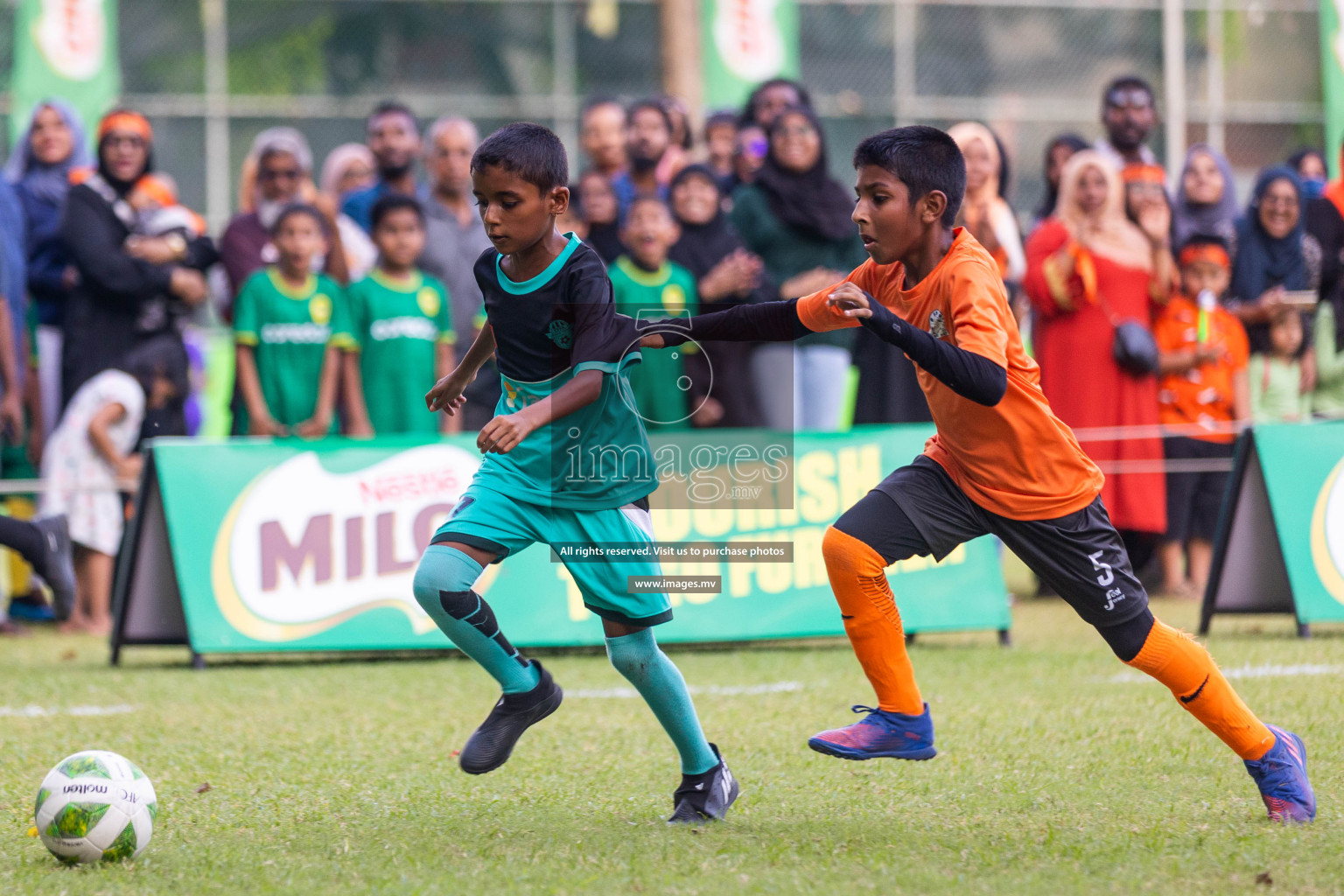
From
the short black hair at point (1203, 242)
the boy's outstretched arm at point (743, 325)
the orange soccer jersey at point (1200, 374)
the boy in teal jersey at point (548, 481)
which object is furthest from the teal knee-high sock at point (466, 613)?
the short black hair at point (1203, 242)

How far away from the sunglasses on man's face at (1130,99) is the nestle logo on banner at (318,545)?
5321mm

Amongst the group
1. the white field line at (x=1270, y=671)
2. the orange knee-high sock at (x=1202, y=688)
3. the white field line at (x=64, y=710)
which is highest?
the orange knee-high sock at (x=1202, y=688)

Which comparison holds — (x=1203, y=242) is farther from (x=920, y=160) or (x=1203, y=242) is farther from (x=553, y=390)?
(x=553, y=390)

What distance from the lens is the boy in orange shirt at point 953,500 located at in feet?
13.4

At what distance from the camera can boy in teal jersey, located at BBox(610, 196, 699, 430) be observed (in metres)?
8.72

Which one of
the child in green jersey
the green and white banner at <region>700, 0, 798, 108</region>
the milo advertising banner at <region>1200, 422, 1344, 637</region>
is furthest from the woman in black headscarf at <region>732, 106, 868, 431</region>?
the green and white banner at <region>700, 0, 798, 108</region>

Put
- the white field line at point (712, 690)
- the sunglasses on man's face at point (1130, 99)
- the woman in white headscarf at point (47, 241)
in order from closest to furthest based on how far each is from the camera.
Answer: the white field line at point (712, 690), the woman in white headscarf at point (47, 241), the sunglasses on man's face at point (1130, 99)

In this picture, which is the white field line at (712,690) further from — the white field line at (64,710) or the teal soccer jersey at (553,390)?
the teal soccer jersey at (553,390)

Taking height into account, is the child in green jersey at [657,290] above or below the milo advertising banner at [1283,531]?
above

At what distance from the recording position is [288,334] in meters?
8.84

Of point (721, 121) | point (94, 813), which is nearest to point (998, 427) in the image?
point (94, 813)

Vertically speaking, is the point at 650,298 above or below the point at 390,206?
below

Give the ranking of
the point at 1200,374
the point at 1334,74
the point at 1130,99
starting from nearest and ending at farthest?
1. the point at 1200,374
2. the point at 1130,99
3. the point at 1334,74

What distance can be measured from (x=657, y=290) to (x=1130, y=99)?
3.55m
